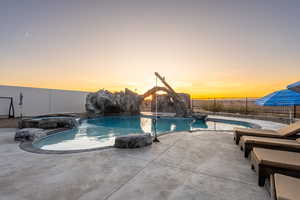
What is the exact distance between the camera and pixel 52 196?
1759 mm

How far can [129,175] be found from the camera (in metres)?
2.32

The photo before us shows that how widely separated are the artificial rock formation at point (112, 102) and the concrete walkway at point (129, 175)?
395 inches

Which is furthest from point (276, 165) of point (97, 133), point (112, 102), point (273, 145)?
point (112, 102)

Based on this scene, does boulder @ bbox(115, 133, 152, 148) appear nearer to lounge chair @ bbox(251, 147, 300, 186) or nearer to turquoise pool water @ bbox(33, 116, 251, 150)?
turquoise pool water @ bbox(33, 116, 251, 150)

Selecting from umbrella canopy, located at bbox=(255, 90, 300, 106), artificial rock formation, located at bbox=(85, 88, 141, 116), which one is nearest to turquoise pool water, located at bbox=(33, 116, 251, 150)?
artificial rock formation, located at bbox=(85, 88, 141, 116)

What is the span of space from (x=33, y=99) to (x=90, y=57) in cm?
793

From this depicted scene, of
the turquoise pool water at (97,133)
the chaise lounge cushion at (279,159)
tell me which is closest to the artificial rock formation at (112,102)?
the turquoise pool water at (97,133)

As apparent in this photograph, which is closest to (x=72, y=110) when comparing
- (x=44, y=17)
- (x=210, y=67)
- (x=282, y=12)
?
(x=44, y=17)

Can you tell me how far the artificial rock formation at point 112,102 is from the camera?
13477 millimetres

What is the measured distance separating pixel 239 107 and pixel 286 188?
563 inches

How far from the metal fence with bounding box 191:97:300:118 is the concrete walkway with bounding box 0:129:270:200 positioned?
33.5 feet

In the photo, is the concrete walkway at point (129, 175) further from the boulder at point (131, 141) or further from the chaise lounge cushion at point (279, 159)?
the chaise lounge cushion at point (279, 159)

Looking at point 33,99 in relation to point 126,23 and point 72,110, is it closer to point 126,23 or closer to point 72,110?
point 72,110

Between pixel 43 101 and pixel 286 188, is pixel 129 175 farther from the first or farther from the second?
pixel 43 101
